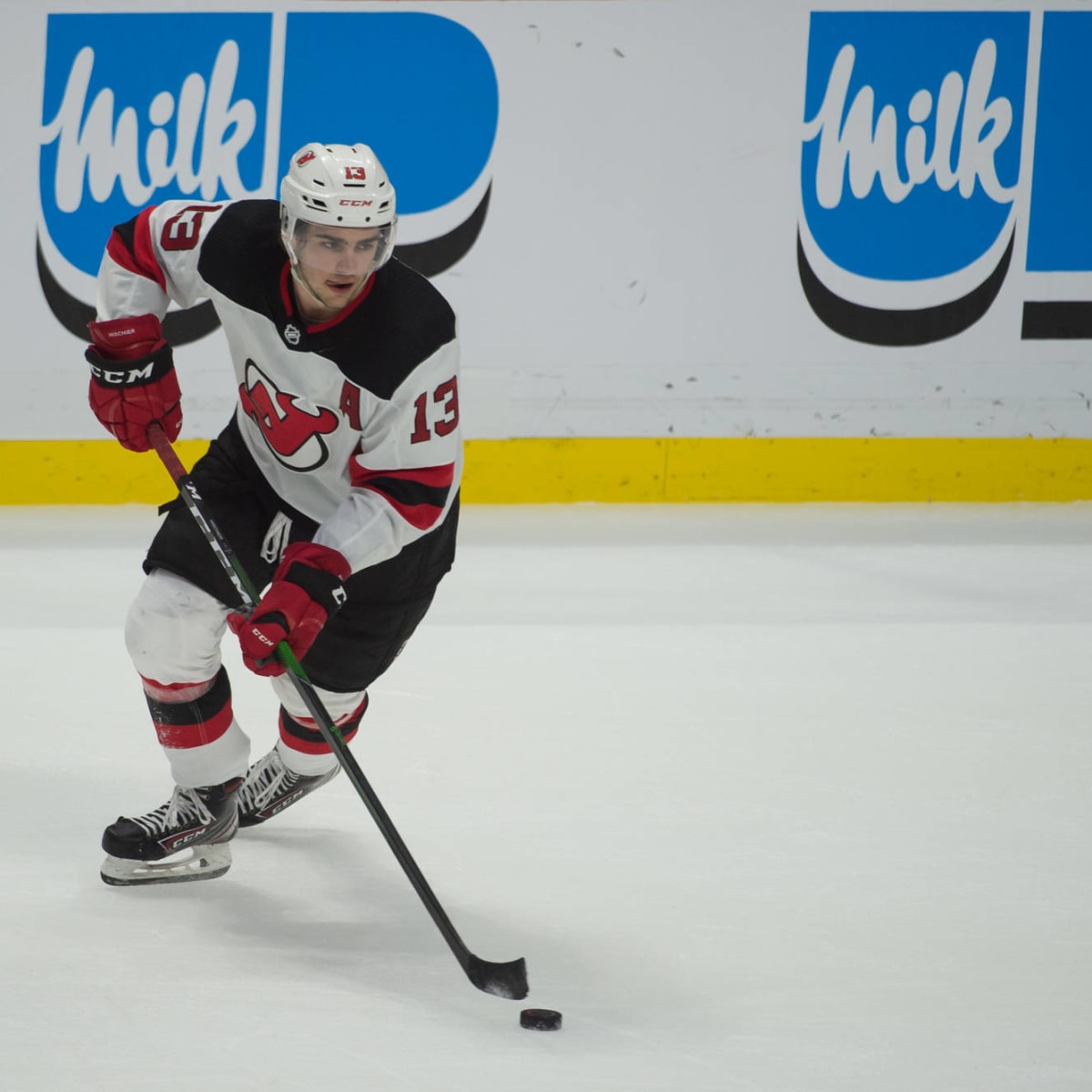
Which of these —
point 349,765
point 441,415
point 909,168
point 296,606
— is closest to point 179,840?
point 349,765

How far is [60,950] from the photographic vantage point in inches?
69.0

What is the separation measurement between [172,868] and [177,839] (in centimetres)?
5

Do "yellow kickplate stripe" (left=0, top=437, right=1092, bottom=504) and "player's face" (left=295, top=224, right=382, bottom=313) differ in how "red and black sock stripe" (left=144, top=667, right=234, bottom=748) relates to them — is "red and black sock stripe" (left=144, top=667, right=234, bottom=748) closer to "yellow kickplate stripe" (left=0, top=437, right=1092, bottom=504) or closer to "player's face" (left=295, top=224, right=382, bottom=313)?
"player's face" (left=295, top=224, right=382, bottom=313)

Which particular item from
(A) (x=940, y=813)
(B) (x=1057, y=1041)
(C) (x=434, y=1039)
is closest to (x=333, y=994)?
(C) (x=434, y=1039)

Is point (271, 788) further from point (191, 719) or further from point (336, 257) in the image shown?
point (336, 257)

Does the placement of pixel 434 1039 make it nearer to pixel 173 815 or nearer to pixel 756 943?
pixel 756 943

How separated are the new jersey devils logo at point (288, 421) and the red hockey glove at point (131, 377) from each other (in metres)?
0.14

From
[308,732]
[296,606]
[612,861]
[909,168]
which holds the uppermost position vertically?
[909,168]

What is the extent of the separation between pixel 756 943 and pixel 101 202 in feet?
12.2

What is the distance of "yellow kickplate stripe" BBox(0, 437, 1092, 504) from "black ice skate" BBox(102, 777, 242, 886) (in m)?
2.92

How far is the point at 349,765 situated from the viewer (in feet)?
5.88

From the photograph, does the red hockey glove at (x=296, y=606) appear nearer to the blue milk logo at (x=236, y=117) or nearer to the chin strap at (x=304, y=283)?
the chin strap at (x=304, y=283)

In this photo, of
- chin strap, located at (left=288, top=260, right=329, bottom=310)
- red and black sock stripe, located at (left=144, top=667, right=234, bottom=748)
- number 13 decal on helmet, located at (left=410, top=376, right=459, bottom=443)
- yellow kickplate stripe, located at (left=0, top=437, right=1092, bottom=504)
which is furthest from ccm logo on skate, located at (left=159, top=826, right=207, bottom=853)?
yellow kickplate stripe, located at (left=0, top=437, right=1092, bottom=504)

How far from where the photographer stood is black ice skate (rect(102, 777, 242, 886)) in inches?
77.9
